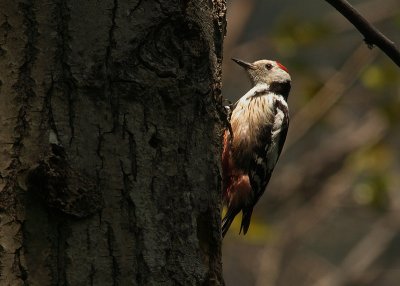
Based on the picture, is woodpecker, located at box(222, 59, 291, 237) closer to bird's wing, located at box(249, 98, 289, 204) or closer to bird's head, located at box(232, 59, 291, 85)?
bird's wing, located at box(249, 98, 289, 204)

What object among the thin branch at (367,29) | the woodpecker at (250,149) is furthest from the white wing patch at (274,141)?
the thin branch at (367,29)

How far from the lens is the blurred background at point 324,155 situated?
7.12m

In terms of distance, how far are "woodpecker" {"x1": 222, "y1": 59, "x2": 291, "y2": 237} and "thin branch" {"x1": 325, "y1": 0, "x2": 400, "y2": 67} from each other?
7.22 feet

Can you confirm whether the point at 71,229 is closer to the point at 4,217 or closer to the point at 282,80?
the point at 4,217

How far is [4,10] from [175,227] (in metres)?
0.71

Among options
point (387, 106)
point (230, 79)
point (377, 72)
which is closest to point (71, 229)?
point (377, 72)

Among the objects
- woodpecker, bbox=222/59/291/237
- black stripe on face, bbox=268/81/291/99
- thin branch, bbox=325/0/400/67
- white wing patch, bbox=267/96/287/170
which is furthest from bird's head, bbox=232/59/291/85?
thin branch, bbox=325/0/400/67

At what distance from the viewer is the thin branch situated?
2424mm

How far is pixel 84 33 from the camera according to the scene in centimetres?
198

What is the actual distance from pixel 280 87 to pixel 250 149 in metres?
0.75

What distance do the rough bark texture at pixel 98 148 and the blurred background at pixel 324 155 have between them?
15.0 ft

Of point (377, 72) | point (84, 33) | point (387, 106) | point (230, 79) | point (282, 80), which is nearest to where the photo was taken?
point (84, 33)

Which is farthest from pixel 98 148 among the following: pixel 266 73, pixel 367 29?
pixel 266 73

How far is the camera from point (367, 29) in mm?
2471
